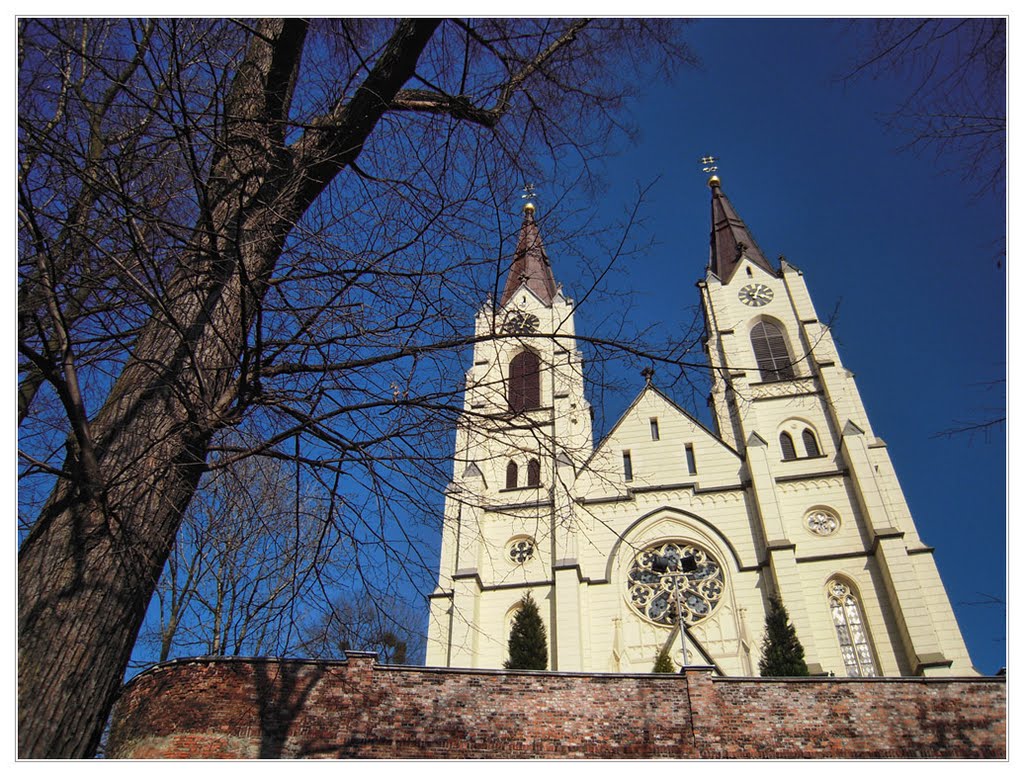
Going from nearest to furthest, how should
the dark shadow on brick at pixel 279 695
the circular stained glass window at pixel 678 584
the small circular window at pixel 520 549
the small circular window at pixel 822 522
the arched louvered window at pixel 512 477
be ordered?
the dark shadow on brick at pixel 279 695 < the circular stained glass window at pixel 678 584 < the small circular window at pixel 822 522 < the small circular window at pixel 520 549 < the arched louvered window at pixel 512 477

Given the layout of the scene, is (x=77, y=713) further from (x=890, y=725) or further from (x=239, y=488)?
(x=890, y=725)

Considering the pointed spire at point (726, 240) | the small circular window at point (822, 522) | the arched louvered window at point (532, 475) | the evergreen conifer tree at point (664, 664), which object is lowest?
the evergreen conifer tree at point (664, 664)

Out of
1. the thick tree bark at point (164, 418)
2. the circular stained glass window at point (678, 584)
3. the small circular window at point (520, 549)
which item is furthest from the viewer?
the small circular window at point (520, 549)

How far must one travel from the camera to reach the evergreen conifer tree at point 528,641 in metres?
17.1

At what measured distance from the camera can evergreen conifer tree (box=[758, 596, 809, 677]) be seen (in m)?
15.6

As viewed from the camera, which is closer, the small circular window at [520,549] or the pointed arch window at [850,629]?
the pointed arch window at [850,629]

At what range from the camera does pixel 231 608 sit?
38.0 feet

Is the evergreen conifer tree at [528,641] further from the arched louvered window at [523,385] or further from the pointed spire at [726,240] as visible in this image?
the pointed spire at [726,240]

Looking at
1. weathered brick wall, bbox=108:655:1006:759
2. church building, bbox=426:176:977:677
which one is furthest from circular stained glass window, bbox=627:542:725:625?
weathered brick wall, bbox=108:655:1006:759

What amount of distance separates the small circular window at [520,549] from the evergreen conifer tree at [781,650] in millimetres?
6799

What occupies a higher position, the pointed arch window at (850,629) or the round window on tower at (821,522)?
the round window on tower at (821,522)

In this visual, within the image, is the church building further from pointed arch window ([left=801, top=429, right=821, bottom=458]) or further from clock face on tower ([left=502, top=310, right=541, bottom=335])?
clock face on tower ([left=502, top=310, right=541, bottom=335])

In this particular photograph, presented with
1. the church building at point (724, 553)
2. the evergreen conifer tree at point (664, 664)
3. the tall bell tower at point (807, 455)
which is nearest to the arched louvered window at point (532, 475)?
the church building at point (724, 553)

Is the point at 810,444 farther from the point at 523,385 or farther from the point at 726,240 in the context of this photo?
the point at 523,385
